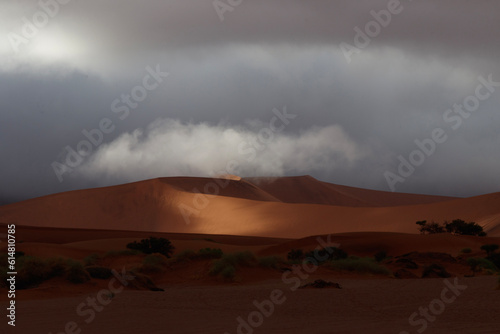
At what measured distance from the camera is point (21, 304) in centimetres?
1250

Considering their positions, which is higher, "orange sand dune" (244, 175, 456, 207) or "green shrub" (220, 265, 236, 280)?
"orange sand dune" (244, 175, 456, 207)

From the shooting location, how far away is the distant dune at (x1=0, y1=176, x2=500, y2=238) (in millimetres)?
55375

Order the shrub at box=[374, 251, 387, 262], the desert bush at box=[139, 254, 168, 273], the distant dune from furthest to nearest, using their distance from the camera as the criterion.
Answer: the distant dune → the shrub at box=[374, 251, 387, 262] → the desert bush at box=[139, 254, 168, 273]

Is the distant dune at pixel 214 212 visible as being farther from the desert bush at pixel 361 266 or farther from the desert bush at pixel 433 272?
the desert bush at pixel 361 266

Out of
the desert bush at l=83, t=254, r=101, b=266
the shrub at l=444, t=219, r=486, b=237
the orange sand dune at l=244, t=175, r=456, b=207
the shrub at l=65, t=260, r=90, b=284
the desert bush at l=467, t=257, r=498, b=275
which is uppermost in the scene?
the orange sand dune at l=244, t=175, r=456, b=207

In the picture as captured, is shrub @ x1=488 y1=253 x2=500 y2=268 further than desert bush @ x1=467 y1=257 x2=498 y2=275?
Yes

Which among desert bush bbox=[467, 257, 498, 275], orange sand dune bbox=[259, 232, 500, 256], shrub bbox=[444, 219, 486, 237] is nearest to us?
desert bush bbox=[467, 257, 498, 275]

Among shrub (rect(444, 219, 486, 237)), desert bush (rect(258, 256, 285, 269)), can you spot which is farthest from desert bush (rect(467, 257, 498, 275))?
shrub (rect(444, 219, 486, 237))

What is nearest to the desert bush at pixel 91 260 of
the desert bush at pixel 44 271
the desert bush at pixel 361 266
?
the desert bush at pixel 44 271

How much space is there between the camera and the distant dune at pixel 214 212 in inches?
2180

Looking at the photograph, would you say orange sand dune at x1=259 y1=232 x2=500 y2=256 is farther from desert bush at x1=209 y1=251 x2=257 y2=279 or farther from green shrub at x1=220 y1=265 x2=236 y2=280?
green shrub at x1=220 y1=265 x2=236 y2=280

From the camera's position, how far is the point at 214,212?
232ft

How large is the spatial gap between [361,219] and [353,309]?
4734 cm

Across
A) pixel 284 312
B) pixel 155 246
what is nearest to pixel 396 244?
pixel 155 246
